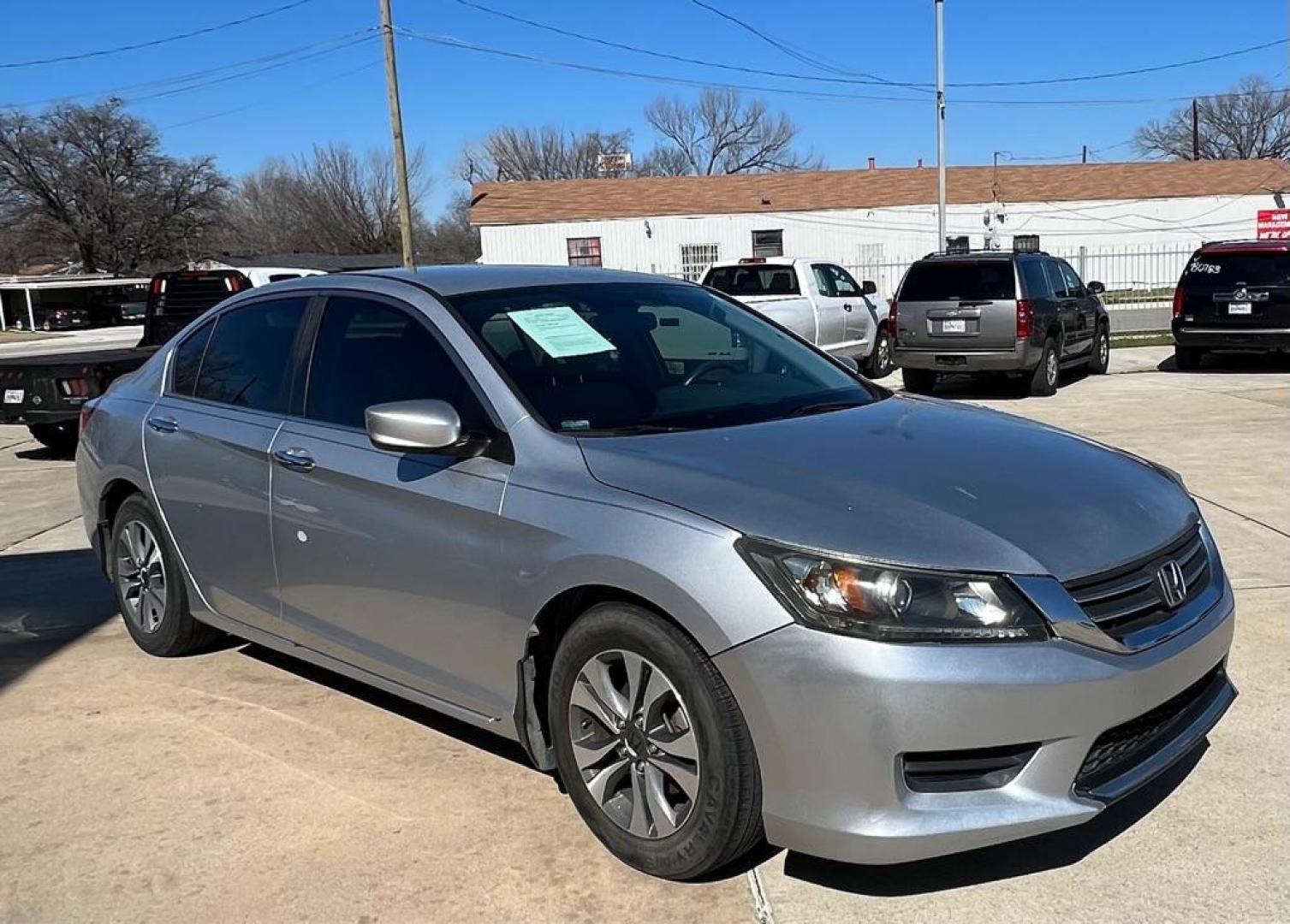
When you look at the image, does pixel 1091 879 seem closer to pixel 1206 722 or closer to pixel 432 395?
pixel 1206 722

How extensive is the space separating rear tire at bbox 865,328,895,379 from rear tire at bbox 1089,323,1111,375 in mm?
2878

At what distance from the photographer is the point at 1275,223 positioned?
38.2m

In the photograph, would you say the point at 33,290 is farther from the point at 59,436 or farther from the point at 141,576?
the point at 141,576

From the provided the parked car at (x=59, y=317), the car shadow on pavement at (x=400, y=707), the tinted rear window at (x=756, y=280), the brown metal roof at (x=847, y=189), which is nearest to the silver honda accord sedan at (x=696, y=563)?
the car shadow on pavement at (x=400, y=707)

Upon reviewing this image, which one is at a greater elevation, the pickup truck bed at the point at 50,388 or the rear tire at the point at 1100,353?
the pickup truck bed at the point at 50,388

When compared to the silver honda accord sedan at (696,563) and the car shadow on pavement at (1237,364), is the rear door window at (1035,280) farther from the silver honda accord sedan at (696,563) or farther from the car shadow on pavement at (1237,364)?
the silver honda accord sedan at (696,563)

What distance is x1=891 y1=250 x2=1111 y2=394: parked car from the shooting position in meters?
13.2

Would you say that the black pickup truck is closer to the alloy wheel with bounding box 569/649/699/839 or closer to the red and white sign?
the alloy wheel with bounding box 569/649/699/839

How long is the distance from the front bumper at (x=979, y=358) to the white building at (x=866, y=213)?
25011mm

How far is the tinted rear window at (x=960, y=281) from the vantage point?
13352mm

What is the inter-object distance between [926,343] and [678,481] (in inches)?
441

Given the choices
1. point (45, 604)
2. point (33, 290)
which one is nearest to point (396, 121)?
point (45, 604)

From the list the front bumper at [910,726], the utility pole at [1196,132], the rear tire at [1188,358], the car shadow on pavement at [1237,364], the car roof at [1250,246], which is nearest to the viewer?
the front bumper at [910,726]

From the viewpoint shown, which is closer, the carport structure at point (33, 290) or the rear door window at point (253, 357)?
the rear door window at point (253, 357)
